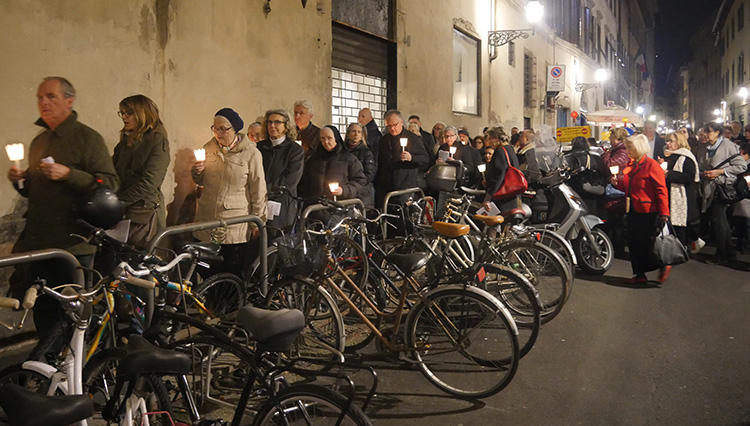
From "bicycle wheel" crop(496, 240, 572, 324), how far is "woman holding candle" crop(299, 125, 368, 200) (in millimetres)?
1707

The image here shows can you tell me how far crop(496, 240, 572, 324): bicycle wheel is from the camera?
5703mm

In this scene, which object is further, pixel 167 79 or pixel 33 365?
pixel 167 79

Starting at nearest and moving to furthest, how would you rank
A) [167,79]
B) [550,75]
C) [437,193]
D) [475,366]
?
1. [475,366]
2. [167,79]
3. [437,193]
4. [550,75]

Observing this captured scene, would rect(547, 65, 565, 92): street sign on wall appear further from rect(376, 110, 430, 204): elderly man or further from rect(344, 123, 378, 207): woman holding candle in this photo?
rect(344, 123, 378, 207): woman holding candle

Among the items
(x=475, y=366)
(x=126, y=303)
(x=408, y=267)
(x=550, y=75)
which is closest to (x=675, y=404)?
(x=475, y=366)

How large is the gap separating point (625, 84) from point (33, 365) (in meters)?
55.6

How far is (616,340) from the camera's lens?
17.9 feet

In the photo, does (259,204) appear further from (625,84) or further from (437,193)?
(625,84)

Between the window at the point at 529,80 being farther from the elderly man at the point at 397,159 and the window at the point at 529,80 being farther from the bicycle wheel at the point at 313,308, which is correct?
the bicycle wheel at the point at 313,308

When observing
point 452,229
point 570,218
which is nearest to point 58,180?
point 452,229

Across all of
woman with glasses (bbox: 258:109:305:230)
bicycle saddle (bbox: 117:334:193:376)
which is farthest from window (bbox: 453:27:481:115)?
bicycle saddle (bbox: 117:334:193:376)

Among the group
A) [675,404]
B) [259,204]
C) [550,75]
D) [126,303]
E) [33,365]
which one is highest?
[550,75]

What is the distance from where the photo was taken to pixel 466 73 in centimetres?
1589

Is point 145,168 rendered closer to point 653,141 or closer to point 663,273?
point 663,273
